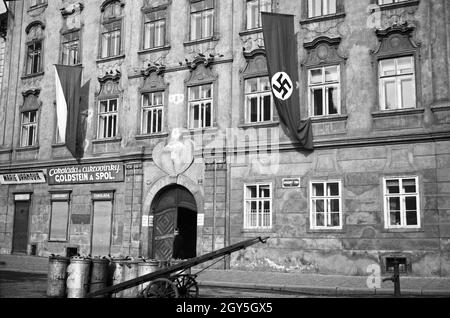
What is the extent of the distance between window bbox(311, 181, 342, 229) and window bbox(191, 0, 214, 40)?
23.6 ft

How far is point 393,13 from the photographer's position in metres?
16.7

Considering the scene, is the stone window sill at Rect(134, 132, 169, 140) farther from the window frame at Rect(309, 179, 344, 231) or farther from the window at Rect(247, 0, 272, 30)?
the window frame at Rect(309, 179, 344, 231)

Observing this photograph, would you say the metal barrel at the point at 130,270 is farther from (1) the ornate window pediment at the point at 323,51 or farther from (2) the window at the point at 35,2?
(2) the window at the point at 35,2

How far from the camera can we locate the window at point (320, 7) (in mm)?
17969

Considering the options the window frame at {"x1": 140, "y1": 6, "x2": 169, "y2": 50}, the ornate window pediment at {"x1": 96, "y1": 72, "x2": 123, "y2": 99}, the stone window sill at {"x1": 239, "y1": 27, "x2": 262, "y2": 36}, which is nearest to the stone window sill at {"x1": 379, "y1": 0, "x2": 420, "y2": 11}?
the stone window sill at {"x1": 239, "y1": 27, "x2": 262, "y2": 36}

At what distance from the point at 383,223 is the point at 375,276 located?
160 centimetres

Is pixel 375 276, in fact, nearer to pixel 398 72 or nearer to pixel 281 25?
pixel 398 72

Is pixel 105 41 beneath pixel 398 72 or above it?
above

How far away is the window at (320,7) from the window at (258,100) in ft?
8.78

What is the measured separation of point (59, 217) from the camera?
75.8 feet

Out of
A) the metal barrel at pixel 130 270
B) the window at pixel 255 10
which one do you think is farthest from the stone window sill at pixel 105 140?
the metal barrel at pixel 130 270

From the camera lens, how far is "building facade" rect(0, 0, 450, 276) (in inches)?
635
